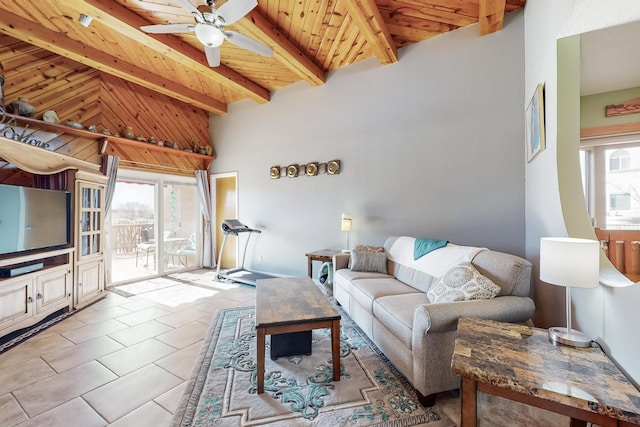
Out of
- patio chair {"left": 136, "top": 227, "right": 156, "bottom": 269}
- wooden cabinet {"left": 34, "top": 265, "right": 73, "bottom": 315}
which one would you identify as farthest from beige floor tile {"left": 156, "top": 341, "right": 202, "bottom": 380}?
patio chair {"left": 136, "top": 227, "right": 156, "bottom": 269}

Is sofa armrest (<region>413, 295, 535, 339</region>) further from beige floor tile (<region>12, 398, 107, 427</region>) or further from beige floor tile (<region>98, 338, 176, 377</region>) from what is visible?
beige floor tile (<region>98, 338, 176, 377</region>)

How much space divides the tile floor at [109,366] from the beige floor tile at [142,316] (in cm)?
1

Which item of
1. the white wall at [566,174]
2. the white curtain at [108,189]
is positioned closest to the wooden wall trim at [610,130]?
the white wall at [566,174]

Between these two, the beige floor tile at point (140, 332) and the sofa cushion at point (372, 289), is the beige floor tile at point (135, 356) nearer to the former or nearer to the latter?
the beige floor tile at point (140, 332)

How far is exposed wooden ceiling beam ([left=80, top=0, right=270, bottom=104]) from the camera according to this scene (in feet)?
9.21

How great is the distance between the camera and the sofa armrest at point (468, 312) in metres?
1.69

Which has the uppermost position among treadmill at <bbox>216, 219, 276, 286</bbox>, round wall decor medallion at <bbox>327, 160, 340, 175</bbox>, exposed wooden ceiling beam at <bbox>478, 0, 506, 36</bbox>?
exposed wooden ceiling beam at <bbox>478, 0, 506, 36</bbox>

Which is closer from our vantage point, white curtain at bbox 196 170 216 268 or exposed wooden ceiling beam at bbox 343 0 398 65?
exposed wooden ceiling beam at bbox 343 0 398 65

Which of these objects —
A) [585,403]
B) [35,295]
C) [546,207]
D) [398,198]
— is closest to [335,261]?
[398,198]

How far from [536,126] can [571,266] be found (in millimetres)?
1661

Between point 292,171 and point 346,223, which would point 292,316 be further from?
point 292,171

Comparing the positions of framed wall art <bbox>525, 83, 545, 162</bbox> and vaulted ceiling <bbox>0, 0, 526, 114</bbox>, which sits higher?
vaulted ceiling <bbox>0, 0, 526, 114</bbox>

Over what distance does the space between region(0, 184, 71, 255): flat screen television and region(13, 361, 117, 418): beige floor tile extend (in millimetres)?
1571

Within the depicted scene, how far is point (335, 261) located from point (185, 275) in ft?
11.5
